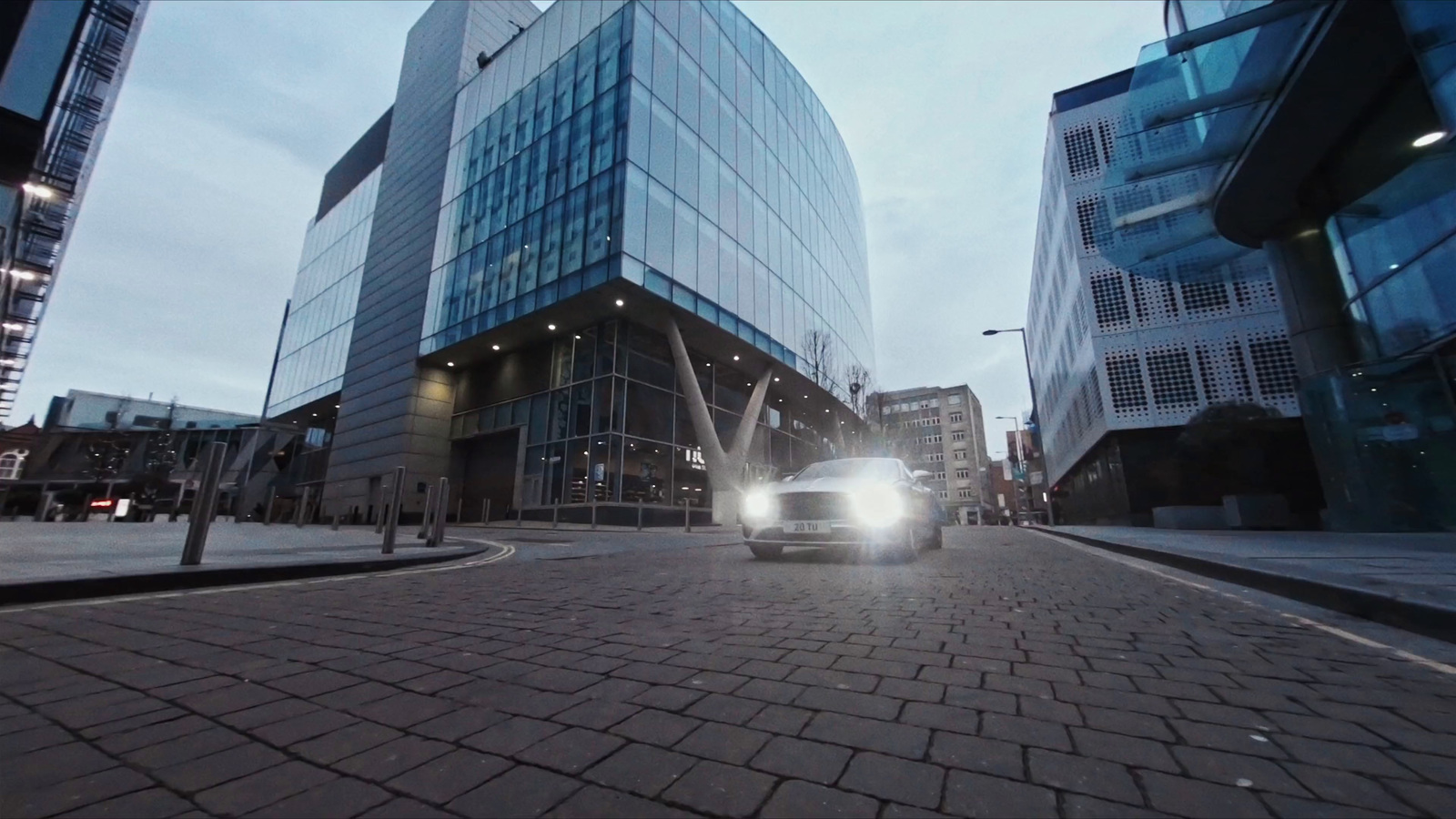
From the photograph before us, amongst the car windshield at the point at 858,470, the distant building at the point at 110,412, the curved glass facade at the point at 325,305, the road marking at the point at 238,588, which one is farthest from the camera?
the distant building at the point at 110,412

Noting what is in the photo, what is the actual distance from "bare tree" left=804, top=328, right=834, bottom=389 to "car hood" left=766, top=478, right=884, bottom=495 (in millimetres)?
23386

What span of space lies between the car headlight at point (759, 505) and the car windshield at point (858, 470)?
945mm

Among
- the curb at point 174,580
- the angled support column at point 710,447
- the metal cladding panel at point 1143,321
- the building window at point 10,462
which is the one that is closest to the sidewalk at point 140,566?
the curb at point 174,580

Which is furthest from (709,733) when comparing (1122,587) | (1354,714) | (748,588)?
(1122,587)

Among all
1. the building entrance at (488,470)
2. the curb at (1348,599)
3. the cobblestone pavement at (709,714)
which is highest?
the building entrance at (488,470)

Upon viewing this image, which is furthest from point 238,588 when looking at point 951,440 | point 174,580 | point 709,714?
point 951,440

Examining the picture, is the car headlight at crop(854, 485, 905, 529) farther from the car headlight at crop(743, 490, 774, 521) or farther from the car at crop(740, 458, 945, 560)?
the car headlight at crop(743, 490, 774, 521)

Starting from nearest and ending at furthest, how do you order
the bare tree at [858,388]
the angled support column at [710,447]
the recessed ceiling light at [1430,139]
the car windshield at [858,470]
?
1. the car windshield at [858,470]
2. the recessed ceiling light at [1430,139]
3. the angled support column at [710,447]
4. the bare tree at [858,388]

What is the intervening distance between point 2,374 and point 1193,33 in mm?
60413

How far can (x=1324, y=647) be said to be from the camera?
297 centimetres

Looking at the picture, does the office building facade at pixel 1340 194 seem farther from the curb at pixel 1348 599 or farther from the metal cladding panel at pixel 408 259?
the metal cladding panel at pixel 408 259

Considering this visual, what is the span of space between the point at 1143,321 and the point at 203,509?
2792 centimetres

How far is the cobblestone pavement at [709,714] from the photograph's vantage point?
139cm

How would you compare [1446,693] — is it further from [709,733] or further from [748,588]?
[748,588]
